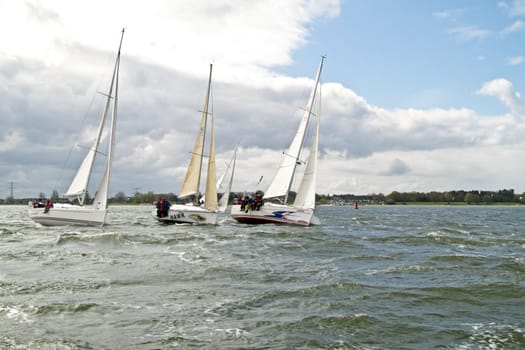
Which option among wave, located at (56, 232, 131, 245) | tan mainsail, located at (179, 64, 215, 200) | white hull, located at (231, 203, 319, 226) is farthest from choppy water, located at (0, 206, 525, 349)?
tan mainsail, located at (179, 64, 215, 200)

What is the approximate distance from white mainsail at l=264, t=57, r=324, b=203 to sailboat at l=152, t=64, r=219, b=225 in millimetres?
4210

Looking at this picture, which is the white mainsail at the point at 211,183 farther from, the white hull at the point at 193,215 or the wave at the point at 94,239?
the wave at the point at 94,239

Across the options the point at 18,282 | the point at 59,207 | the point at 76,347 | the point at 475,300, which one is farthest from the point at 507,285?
the point at 59,207

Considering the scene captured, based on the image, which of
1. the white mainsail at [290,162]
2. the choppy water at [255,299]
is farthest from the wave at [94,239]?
the white mainsail at [290,162]

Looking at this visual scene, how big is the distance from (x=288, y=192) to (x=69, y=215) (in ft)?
48.4

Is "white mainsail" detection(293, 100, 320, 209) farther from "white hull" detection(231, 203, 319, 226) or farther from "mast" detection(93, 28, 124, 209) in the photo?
Result: "mast" detection(93, 28, 124, 209)

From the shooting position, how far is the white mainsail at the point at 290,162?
121 ft

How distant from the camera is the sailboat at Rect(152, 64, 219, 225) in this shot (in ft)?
114

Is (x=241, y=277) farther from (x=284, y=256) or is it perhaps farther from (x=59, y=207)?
(x=59, y=207)

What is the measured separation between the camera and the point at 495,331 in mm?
9016

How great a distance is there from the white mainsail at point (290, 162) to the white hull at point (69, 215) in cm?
1202

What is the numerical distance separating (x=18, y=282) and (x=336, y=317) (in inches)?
314

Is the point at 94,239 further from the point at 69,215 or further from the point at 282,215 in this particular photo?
the point at 282,215

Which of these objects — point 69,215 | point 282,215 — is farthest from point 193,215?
point 69,215
